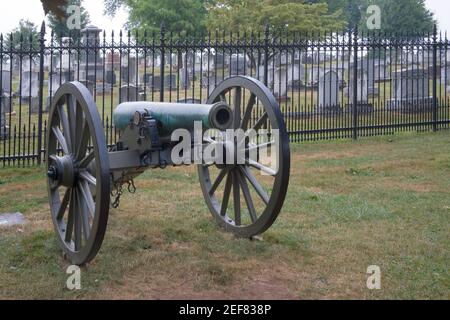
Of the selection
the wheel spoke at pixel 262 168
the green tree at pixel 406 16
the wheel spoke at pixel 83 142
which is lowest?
the wheel spoke at pixel 262 168

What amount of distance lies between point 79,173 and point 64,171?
12 cm

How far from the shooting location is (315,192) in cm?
750

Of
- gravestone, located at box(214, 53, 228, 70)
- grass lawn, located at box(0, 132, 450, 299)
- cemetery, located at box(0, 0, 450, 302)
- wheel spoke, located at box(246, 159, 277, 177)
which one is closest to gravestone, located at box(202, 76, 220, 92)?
gravestone, located at box(214, 53, 228, 70)

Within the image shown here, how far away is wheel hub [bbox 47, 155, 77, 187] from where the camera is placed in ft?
14.6

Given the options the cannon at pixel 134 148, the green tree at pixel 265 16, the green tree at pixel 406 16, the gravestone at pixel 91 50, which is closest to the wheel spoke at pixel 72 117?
the cannon at pixel 134 148

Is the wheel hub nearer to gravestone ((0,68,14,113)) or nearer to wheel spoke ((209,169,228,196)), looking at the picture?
wheel spoke ((209,169,228,196))

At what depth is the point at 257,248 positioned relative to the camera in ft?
16.4

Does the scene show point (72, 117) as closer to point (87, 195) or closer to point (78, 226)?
point (87, 195)

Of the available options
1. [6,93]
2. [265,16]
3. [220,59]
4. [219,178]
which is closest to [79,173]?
[219,178]

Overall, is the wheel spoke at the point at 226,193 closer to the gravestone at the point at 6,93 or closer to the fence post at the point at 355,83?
the fence post at the point at 355,83

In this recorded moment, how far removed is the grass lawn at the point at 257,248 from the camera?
13.5 ft

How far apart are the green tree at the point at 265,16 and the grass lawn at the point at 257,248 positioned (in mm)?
22341

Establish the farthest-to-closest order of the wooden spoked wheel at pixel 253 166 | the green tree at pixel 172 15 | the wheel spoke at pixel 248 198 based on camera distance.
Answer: the green tree at pixel 172 15 < the wheel spoke at pixel 248 198 < the wooden spoked wheel at pixel 253 166
